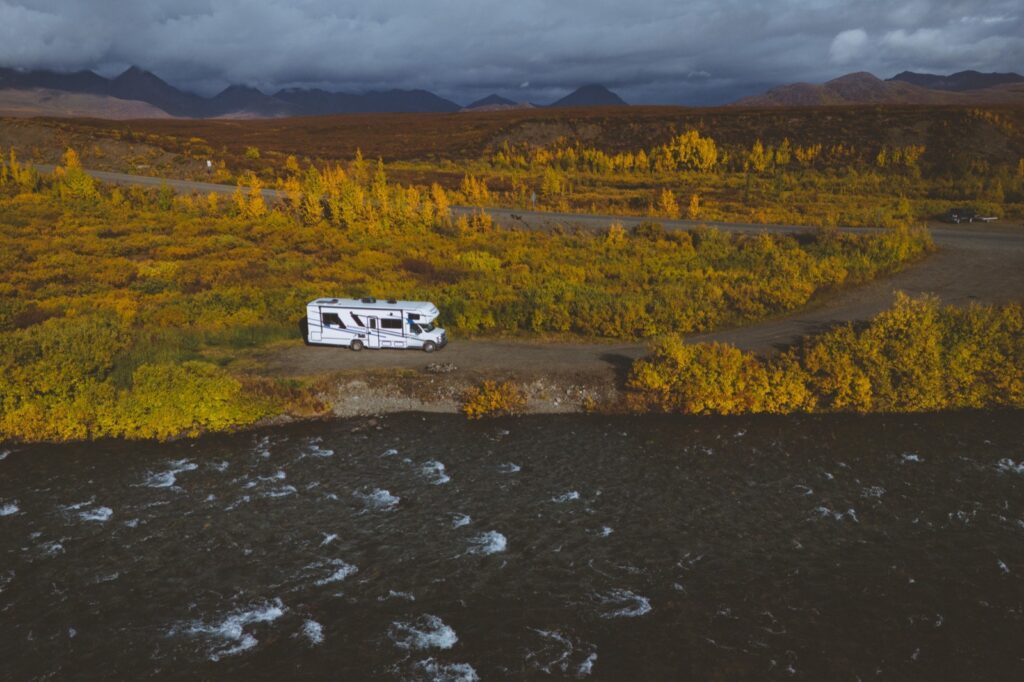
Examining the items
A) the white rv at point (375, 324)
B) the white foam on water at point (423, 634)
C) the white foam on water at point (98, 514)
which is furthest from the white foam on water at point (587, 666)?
the white rv at point (375, 324)

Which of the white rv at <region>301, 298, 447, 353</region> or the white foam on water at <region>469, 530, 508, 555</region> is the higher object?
the white rv at <region>301, 298, 447, 353</region>

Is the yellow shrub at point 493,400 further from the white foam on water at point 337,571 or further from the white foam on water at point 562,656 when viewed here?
the white foam on water at point 562,656

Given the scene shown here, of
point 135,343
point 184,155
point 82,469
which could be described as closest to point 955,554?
point 82,469

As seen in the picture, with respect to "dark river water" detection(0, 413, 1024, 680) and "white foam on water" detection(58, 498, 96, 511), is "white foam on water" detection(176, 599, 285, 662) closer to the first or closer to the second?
"dark river water" detection(0, 413, 1024, 680)

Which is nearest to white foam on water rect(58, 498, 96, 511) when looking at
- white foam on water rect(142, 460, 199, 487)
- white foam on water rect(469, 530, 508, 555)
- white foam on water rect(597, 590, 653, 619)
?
white foam on water rect(142, 460, 199, 487)

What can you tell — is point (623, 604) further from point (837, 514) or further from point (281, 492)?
point (281, 492)
